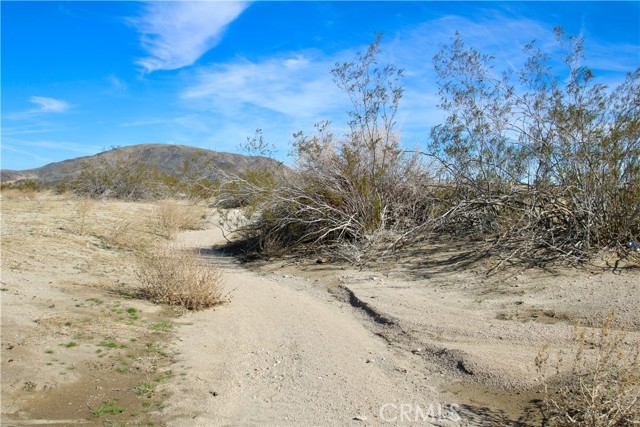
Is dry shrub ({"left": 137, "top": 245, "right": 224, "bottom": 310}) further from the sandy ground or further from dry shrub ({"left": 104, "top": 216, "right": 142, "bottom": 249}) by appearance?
dry shrub ({"left": 104, "top": 216, "right": 142, "bottom": 249})

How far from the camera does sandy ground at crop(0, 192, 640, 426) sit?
4.18m

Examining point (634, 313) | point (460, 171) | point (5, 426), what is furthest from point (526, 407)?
point (460, 171)

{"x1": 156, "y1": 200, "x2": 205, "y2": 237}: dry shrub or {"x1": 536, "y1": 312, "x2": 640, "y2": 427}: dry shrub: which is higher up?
{"x1": 156, "y1": 200, "x2": 205, "y2": 237}: dry shrub

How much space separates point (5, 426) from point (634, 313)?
6192 millimetres

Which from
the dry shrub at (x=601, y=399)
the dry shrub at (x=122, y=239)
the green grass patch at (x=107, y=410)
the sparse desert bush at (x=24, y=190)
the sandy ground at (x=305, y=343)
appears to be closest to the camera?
the dry shrub at (x=601, y=399)

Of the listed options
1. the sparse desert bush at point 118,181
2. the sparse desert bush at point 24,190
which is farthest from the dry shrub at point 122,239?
the sparse desert bush at point 24,190

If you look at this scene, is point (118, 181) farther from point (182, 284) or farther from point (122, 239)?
point (182, 284)

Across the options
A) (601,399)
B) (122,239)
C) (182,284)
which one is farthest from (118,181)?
(601,399)

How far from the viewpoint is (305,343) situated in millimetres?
5883

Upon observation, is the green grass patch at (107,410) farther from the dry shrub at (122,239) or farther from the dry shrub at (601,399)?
the dry shrub at (122,239)

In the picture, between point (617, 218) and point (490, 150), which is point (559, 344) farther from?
point (490, 150)

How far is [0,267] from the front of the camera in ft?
25.0


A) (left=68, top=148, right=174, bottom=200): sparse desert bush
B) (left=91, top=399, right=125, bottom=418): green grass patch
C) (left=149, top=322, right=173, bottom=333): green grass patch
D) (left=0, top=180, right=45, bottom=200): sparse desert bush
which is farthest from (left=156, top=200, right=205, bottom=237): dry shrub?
(left=0, top=180, right=45, bottom=200): sparse desert bush

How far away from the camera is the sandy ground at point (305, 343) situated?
4.18 metres
